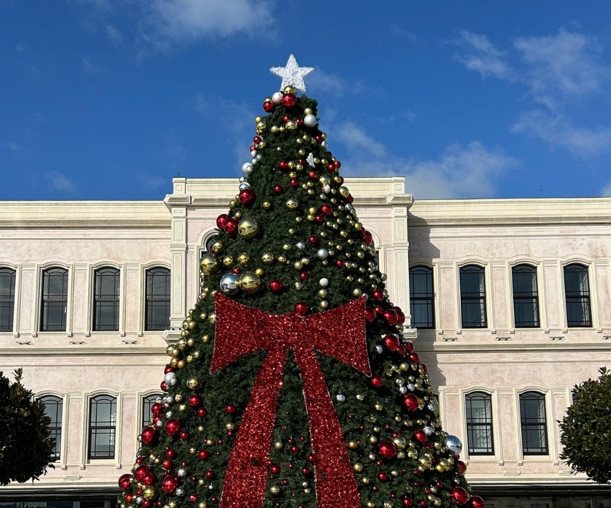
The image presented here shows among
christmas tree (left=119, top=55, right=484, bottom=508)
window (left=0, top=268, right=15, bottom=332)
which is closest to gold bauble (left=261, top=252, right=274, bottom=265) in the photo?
christmas tree (left=119, top=55, right=484, bottom=508)

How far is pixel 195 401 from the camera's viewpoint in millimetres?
5609

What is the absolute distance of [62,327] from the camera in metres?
21.6

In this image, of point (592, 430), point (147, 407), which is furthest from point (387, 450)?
point (147, 407)

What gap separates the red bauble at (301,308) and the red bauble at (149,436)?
1241 mm

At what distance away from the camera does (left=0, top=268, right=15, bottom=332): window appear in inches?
850

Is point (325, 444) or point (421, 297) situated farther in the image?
point (421, 297)

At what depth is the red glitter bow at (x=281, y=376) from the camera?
17.6 feet

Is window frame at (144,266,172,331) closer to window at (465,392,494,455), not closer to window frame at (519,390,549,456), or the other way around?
window at (465,392,494,455)

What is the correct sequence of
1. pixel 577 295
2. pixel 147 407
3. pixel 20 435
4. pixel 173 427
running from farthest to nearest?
pixel 577 295 < pixel 147 407 < pixel 20 435 < pixel 173 427

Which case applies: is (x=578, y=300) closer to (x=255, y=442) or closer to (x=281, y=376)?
(x=281, y=376)

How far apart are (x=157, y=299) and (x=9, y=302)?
3646mm

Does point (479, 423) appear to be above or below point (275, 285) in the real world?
below

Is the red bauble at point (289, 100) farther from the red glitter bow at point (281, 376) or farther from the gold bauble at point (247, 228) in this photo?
the red glitter bow at point (281, 376)

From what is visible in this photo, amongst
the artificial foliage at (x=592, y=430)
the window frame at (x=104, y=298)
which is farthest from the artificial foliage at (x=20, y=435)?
the artificial foliage at (x=592, y=430)
